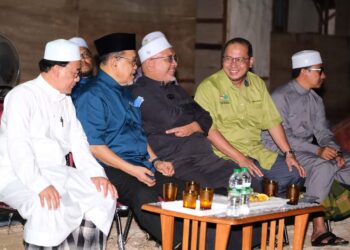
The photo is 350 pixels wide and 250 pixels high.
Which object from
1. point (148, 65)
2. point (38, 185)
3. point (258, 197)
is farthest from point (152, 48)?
point (38, 185)

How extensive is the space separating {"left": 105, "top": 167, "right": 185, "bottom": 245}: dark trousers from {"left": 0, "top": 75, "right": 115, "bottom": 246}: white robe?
10.0 inches

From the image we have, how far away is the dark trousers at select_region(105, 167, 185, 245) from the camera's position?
17.7ft

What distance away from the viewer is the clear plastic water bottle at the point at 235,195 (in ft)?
15.8

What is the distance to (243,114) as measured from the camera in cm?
660

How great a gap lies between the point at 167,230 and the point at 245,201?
54 centimetres

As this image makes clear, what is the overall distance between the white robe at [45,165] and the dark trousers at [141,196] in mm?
255

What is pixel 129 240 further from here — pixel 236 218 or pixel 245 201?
pixel 236 218

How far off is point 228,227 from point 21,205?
1270 millimetres

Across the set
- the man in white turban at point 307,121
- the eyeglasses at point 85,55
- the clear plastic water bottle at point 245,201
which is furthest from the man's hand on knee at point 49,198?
the man in white turban at point 307,121

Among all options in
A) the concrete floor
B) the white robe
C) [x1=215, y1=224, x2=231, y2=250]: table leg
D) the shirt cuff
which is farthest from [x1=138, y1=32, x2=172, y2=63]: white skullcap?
[x1=215, y1=224, x2=231, y2=250]: table leg

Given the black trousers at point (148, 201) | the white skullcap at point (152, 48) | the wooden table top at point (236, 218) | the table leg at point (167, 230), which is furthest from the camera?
the white skullcap at point (152, 48)

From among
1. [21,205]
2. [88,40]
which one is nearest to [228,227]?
[21,205]

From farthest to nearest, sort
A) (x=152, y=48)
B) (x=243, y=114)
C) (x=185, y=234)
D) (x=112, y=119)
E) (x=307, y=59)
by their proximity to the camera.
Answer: (x=307, y=59) < (x=243, y=114) < (x=152, y=48) < (x=112, y=119) < (x=185, y=234)

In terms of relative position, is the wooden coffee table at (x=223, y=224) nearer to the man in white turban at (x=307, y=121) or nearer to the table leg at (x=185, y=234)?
the table leg at (x=185, y=234)
